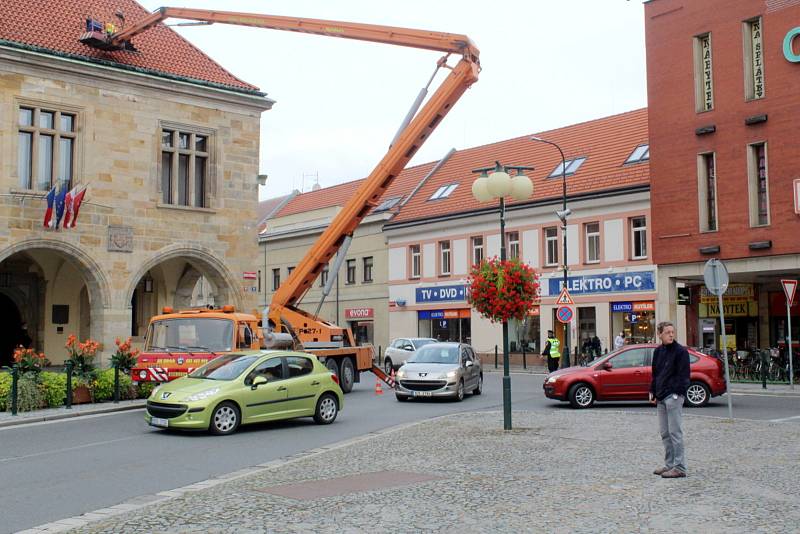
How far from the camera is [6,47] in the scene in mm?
24312

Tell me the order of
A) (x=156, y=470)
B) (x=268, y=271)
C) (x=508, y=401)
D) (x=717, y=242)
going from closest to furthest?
(x=156, y=470)
(x=508, y=401)
(x=717, y=242)
(x=268, y=271)

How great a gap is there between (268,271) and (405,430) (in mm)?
44605

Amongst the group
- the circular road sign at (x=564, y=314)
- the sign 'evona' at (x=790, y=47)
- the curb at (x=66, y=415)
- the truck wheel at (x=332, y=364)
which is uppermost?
the sign 'evona' at (x=790, y=47)

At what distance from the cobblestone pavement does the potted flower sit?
9.42 metres

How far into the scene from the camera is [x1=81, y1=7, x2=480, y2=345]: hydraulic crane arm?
24188 mm

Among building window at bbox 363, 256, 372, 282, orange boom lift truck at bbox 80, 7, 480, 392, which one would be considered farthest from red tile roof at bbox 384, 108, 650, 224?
orange boom lift truck at bbox 80, 7, 480, 392

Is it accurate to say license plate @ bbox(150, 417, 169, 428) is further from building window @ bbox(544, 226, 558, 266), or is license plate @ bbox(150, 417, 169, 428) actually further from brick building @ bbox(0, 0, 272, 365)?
building window @ bbox(544, 226, 558, 266)

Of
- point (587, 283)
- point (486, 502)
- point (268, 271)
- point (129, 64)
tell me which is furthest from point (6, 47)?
point (268, 271)

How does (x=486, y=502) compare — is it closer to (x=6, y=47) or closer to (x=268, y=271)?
(x=6, y=47)

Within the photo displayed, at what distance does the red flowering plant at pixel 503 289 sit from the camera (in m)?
16.5

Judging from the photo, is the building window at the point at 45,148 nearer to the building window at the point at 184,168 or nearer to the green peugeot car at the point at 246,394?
the building window at the point at 184,168

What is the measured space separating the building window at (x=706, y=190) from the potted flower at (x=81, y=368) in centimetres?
1926

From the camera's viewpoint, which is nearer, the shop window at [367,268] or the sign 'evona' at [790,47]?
the sign 'evona' at [790,47]

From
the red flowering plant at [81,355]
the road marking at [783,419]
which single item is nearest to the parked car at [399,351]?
the red flowering plant at [81,355]
